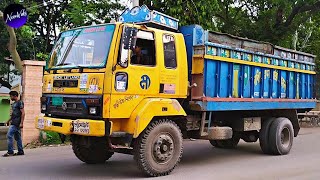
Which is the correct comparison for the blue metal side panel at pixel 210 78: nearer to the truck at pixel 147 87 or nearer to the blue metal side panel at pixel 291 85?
the truck at pixel 147 87

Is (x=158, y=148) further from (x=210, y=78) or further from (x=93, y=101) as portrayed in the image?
(x=210, y=78)

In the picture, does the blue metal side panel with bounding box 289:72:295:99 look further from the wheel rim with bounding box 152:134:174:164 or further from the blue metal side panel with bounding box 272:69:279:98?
the wheel rim with bounding box 152:134:174:164

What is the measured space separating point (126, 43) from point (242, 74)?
128 inches

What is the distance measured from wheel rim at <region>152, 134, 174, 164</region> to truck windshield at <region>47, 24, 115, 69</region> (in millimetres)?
→ 1634

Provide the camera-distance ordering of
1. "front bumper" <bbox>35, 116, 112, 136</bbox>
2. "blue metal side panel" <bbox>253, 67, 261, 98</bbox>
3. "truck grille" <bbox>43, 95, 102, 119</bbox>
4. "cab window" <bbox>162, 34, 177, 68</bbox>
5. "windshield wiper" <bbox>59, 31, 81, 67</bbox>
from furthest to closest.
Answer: "blue metal side panel" <bbox>253, 67, 261, 98</bbox> → "cab window" <bbox>162, 34, 177, 68</bbox> → "windshield wiper" <bbox>59, 31, 81, 67</bbox> → "truck grille" <bbox>43, 95, 102, 119</bbox> → "front bumper" <bbox>35, 116, 112, 136</bbox>

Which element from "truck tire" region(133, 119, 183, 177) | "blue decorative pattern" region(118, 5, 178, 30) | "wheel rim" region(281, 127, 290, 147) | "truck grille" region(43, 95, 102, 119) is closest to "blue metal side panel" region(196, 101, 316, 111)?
"wheel rim" region(281, 127, 290, 147)

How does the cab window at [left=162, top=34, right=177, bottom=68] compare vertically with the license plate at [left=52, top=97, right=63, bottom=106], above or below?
above

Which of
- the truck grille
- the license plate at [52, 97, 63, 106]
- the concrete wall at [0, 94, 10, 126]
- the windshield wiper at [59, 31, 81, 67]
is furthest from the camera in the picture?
the concrete wall at [0, 94, 10, 126]

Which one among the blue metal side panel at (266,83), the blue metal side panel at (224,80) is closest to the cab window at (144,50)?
the blue metal side panel at (224,80)

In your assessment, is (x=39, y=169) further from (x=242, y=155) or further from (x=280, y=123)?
(x=280, y=123)

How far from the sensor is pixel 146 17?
7418 millimetres

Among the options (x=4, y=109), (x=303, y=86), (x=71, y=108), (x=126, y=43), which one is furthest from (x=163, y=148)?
(x=4, y=109)

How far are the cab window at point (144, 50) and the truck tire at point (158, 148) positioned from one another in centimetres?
106

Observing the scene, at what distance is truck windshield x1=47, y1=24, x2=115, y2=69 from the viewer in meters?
6.66
